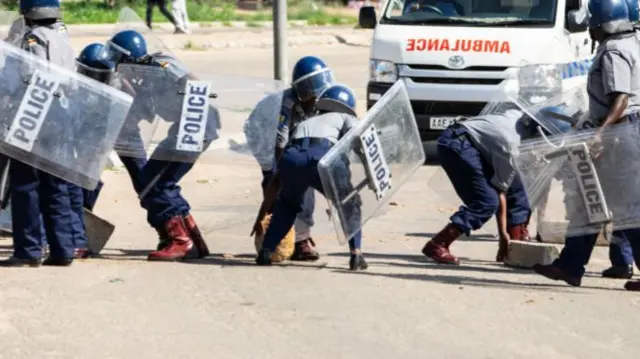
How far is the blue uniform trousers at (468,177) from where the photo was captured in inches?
352

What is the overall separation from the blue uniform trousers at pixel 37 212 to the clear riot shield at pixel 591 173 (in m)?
2.79

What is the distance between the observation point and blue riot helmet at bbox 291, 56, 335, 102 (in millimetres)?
8734

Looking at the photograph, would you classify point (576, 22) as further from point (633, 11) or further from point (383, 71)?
point (633, 11)

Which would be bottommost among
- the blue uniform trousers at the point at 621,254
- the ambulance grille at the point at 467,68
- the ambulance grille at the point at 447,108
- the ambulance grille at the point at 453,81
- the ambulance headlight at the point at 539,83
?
the ambulance grille at the point at 447,108

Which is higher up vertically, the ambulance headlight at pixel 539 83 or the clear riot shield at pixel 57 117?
the clear riot shield at pixel 57 117

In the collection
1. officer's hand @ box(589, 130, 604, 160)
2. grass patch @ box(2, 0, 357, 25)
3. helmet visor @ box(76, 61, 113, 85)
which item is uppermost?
helmet visor @ box(76, 61, 113, 85)

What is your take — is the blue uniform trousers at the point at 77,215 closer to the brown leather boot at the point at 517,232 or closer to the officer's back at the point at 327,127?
the officer's back at the point at 327,127

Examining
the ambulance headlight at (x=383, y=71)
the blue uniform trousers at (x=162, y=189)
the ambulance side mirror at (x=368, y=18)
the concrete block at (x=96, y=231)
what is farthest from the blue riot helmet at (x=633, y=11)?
the ambulance side mirror at (x=368, y=18)

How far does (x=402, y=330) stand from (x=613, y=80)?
2016 mm

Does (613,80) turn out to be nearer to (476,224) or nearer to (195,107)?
(476,224)

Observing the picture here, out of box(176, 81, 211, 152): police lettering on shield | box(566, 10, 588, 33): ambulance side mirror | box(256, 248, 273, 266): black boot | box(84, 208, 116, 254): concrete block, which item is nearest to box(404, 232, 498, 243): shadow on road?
box(256, 248, 273, 266): black boot

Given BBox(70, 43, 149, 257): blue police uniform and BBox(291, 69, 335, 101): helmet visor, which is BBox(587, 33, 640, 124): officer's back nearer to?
BBox(291, 69, 335, 101): helmet visor

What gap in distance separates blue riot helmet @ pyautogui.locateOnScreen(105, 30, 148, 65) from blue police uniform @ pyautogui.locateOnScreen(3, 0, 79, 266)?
34 centimetres

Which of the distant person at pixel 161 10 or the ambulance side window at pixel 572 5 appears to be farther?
the distant person at pixel 161 10
